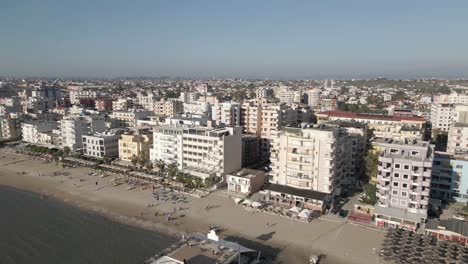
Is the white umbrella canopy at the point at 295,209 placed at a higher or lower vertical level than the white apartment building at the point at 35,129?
lower

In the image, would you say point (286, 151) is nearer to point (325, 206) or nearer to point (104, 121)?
point (325, 206)

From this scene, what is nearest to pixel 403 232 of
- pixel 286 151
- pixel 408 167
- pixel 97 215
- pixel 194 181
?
pixel 408 167

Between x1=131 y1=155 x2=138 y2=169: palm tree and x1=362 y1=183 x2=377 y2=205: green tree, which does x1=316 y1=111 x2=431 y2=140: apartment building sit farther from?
x1=131 y1=155 x2=138 y2=169: palm tree

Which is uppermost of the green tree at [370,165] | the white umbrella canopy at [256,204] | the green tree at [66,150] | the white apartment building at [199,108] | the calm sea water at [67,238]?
the white apartment building at [199,108]

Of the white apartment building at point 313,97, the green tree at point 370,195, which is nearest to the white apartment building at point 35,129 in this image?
the green tree at point 370,195

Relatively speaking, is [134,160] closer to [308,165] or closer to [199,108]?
[308,165]

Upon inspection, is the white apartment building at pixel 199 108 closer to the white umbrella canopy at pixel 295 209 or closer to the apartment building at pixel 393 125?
the apartment building at pixel 393 125

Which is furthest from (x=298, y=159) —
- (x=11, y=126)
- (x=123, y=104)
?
(x=123, y=104)
